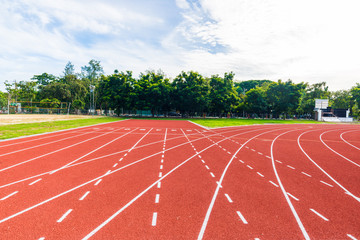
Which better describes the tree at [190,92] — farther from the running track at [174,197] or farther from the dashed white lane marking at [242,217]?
the dashed white lane marking at [242,217]

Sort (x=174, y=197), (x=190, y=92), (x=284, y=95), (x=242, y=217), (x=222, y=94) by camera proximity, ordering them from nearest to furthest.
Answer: (x=242, y=217) → (x=174, y=197) → (x=190, y=92) → (x=222, y=94) → (x=284, y=95)

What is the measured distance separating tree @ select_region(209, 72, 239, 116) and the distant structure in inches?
1171

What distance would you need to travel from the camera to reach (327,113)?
65250 millimetres

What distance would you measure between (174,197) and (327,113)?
262 ft

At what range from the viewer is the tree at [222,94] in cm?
5388

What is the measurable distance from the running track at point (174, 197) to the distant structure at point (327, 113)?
63.1 m

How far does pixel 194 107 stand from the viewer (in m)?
54.1

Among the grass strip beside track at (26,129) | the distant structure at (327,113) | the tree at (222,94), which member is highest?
the tree at (222,94)

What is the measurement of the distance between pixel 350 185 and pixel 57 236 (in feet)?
31.5

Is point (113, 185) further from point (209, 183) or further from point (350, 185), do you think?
point (350, 185)

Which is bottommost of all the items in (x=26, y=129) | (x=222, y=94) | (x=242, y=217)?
(x=242, y=217)

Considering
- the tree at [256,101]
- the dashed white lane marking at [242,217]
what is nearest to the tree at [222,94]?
the tree at [256,101]

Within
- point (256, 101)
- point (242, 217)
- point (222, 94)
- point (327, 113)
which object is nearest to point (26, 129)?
point (242, 217)

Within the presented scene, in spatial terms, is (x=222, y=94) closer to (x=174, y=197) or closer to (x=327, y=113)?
(x=327, y=113)
